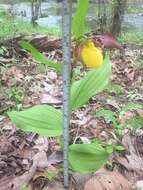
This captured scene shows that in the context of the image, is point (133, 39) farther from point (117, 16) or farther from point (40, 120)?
point (40, 120)

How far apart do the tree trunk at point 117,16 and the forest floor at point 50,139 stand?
1739 mm

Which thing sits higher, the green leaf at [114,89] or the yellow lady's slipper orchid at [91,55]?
the yellow lady's slipper orchid at [91,55]

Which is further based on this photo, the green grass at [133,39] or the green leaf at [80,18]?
the green grass at [133,39]

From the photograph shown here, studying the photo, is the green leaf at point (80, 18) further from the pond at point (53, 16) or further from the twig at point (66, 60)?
the pond at point (53, 16)

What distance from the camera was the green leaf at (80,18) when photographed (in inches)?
51.1

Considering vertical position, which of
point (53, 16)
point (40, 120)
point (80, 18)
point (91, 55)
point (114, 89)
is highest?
point (80, 18)

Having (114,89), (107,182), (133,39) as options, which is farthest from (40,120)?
(133,39)

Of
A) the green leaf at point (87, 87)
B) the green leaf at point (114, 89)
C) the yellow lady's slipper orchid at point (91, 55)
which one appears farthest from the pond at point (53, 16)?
the yellow lady's slipper orchid at point (91, 55)

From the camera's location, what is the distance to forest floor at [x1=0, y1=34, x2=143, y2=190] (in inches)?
58.6

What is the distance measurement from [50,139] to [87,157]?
14.3 inches

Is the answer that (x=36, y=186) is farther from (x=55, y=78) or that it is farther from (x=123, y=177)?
(x=55, y=78)

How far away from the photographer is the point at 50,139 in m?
1.77

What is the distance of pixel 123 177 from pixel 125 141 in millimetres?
251

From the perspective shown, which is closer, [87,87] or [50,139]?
[87,87]
